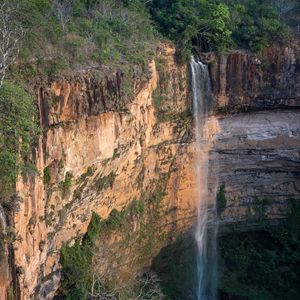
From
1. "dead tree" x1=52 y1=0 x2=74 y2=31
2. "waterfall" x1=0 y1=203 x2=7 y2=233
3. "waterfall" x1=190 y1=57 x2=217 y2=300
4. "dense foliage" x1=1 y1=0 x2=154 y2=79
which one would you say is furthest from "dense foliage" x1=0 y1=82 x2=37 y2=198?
"waterfall" x1=190 y1=57 x2=217 y2=300

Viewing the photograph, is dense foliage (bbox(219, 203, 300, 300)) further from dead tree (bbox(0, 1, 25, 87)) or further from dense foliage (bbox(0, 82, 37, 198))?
dead tree (bbox(0, 1, 25, 87))

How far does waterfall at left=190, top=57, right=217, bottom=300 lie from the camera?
15.4 m

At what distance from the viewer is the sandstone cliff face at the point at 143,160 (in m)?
10.8

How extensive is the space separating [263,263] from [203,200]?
10.3 ft

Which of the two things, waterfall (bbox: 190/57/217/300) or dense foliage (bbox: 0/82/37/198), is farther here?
waterfall (bbox: 190/57/217/300)

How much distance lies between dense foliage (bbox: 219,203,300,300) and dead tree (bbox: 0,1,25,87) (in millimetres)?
10776

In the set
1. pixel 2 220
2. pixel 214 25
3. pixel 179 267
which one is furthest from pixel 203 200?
pixel 2 220

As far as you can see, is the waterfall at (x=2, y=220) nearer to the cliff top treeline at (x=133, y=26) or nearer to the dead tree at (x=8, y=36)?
the dead tree at (x=8, y=36)

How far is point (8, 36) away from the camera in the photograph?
9922mm

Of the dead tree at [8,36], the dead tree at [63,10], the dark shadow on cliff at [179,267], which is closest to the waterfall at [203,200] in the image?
the dark shadow on cliff at [179,267]

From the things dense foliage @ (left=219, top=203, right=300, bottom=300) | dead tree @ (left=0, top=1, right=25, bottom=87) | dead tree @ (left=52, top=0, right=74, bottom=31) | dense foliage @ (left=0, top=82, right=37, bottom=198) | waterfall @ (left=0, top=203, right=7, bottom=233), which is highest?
dead tree @ (left=52, top=0, right=74, bottom=31)

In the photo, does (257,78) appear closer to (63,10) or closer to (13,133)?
(63,10)

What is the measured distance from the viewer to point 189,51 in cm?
1475

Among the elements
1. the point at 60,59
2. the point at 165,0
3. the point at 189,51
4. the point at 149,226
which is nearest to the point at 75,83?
the point at 60,59
